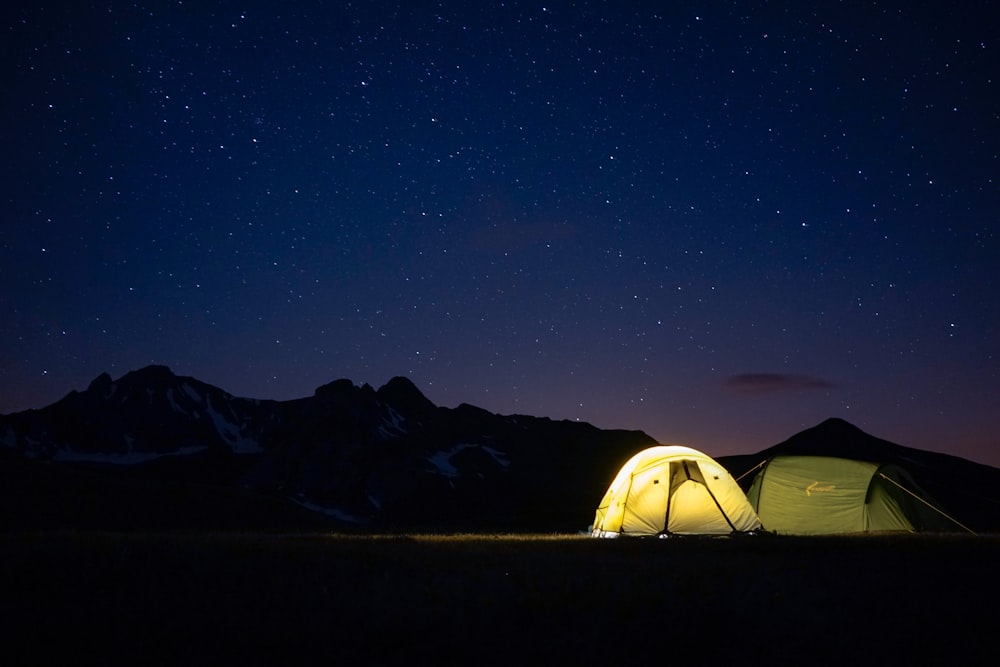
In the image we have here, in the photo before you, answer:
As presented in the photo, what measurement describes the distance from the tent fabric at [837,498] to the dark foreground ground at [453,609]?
1106 centimetres

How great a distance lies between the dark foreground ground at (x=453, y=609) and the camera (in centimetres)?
590

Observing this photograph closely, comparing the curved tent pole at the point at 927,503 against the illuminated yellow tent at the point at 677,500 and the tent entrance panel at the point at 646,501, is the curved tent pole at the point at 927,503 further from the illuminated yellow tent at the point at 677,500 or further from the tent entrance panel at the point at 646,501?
the tent entrance panel at the point at 646,501

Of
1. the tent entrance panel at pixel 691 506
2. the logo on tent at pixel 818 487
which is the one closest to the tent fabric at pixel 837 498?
the logo on tent at pixel 818 487

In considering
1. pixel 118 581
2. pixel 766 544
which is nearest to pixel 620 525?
pixel 766 544

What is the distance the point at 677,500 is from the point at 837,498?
5125 millimetres

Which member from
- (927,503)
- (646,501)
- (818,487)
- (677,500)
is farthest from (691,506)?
(927,503)

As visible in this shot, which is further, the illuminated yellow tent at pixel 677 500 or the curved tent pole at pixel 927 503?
the curved tent pole at pixel 927 503

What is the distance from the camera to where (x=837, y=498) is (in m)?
21.0

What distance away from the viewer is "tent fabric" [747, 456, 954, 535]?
20.2 m

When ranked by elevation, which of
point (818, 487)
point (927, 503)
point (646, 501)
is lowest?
point (646, 501)

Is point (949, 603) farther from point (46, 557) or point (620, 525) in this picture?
point (620, 525)

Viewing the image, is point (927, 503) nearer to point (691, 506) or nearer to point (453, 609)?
point (691, 506)

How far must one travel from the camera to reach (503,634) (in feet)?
20.6

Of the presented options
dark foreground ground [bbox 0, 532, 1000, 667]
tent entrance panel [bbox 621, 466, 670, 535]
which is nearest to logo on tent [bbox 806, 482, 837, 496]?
tent entrance panel [bbox 621, 466, 670, 535]
